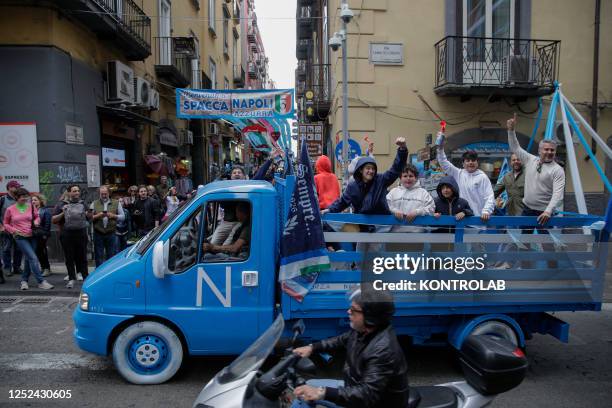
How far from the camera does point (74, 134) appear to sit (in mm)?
11008

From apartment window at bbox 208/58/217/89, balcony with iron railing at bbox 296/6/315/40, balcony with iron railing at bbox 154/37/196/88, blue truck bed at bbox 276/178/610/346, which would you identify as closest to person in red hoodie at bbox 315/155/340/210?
blue truck bed at bbox 276/178/610/346

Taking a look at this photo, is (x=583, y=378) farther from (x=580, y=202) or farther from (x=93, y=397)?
(x=93, y=397)

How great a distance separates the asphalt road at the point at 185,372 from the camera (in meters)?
4.18

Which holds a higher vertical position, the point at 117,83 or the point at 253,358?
the point at 117,83

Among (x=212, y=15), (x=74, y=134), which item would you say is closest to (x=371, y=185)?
(x=74, y=134)


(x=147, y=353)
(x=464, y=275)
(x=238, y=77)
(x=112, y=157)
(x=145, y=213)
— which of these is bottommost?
(x=147, y=353)

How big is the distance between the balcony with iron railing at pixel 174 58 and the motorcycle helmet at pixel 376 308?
1625 cm

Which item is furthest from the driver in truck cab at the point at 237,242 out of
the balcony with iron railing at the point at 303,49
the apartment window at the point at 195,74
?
the balcony with iron railing at the point at 303,49

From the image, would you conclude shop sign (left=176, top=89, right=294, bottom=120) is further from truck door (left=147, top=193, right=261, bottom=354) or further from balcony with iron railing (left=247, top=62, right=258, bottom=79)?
balcony with iron railing (left=247, top=62, right=258, bottom=79)

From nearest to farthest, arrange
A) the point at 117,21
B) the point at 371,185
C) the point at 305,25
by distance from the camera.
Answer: the point at 371,185 < the point at 117,21 < the point at 305,25

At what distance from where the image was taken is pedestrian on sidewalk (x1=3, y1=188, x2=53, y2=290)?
8.02 metres

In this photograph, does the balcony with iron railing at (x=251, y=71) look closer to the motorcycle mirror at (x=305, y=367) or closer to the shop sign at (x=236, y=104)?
the shop sign at (x=236, y=104)

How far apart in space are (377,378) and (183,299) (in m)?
2.37

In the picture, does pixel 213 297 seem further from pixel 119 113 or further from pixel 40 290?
pixel 119 113
